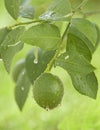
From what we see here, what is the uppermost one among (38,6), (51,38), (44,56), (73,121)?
(51,38)

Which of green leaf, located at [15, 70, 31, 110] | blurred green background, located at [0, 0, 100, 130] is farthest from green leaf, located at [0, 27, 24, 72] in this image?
blurred green background, located at [0, 0, 100, 130]

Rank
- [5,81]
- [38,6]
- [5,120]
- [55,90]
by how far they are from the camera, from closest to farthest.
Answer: [55,90] → [38,6] → [5,120] → [5,81]

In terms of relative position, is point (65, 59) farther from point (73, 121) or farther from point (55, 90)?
point (73, 121)

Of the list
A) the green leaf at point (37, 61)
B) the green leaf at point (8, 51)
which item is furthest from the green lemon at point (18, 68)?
the green leaf at point (8, 51)

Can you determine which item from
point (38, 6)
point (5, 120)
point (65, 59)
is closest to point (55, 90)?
point (65, 59)

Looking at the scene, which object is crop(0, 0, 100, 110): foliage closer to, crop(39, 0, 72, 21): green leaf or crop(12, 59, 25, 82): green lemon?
crop(39, 0, 72, 21): green leaf

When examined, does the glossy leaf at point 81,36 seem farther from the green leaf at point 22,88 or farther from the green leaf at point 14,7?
the green leaf at point 22,88
